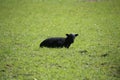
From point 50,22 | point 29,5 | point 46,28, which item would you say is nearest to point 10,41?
point 46,28

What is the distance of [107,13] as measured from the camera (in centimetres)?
2439

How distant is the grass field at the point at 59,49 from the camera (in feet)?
28.3

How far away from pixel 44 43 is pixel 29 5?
19573 mm

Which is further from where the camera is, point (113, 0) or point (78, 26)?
point (113, 0)

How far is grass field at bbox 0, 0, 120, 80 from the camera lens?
8625 millimetres

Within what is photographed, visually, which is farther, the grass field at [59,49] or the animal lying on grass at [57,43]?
the animal lying on grass at [57,43]

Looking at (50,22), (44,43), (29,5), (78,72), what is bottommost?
(78,72)

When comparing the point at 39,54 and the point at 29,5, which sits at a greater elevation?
the point at 29,5

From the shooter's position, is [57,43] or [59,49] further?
[57,43]

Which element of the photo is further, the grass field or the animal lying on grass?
the animal lying on grass

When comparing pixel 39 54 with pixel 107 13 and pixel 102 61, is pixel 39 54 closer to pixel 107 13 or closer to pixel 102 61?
pixel 102 61

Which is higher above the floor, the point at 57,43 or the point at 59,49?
the point at 57,43

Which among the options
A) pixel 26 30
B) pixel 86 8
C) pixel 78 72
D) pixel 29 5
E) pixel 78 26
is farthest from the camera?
pixel 29 5

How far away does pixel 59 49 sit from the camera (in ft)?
38.3
